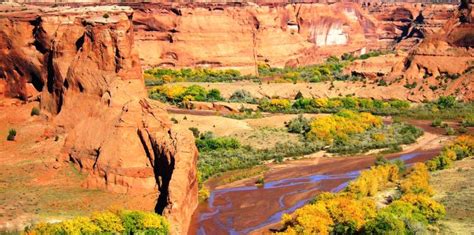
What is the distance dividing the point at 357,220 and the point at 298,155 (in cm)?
2120

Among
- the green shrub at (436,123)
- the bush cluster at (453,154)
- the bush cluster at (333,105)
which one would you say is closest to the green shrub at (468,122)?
the green shrub at (436,123)

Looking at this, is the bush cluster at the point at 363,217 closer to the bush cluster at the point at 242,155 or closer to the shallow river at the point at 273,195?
the shallow river at the point at 273,195

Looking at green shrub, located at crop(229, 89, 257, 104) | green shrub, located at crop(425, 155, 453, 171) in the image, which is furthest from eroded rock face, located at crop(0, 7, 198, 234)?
green shrub, located at crop(229, 89, 257, 104)

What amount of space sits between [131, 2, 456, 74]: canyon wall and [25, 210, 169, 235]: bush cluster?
63098 mm

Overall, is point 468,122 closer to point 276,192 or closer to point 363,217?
point 276,192

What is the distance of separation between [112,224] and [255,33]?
2821 inches

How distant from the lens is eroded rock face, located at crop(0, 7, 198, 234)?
3191 centimetres

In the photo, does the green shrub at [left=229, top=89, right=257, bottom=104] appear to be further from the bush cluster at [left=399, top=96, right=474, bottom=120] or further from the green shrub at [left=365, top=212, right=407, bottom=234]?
the green shrub at [left=365, top=212, right=407, bottom=234]

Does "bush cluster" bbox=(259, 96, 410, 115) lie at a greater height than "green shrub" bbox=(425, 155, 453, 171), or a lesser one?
lesser

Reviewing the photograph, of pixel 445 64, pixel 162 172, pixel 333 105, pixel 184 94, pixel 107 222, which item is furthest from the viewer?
pixel 445 64

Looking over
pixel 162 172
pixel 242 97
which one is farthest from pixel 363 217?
pixel 242 97

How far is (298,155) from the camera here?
50812mm

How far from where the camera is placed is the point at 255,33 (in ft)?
317

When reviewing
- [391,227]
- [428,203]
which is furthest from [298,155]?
[391,227]
